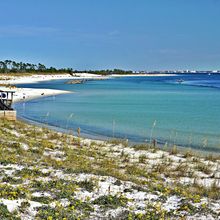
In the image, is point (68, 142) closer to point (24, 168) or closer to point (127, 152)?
point (127, 152)

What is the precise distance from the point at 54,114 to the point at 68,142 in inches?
554

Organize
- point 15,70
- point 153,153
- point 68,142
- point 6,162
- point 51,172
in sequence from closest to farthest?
1. point 51,172
2. point 6,162
3. point 153,153
4. point 68,142
5. point 15,70

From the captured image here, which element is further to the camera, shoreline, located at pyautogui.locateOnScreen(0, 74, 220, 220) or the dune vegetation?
shoreline, located at pyautogui.locateOnScreen(0, 74, 220, 220)

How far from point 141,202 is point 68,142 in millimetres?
8698

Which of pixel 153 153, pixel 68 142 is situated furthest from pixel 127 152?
pixel 68 142

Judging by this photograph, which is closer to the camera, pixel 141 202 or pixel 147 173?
pixel 141 202

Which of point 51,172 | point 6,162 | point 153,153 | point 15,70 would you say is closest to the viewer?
point 51,172

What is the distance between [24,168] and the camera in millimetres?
9156

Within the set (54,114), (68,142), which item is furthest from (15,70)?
(68,142)

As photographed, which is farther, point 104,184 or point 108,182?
point 108,182

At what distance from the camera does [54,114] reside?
96.7 ft

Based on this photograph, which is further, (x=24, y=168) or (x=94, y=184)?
(x=24, y=168)

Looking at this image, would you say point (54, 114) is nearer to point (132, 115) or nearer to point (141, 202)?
point (132, 115)

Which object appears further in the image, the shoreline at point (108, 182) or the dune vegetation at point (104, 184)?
the shoreline at point (108, 182)
